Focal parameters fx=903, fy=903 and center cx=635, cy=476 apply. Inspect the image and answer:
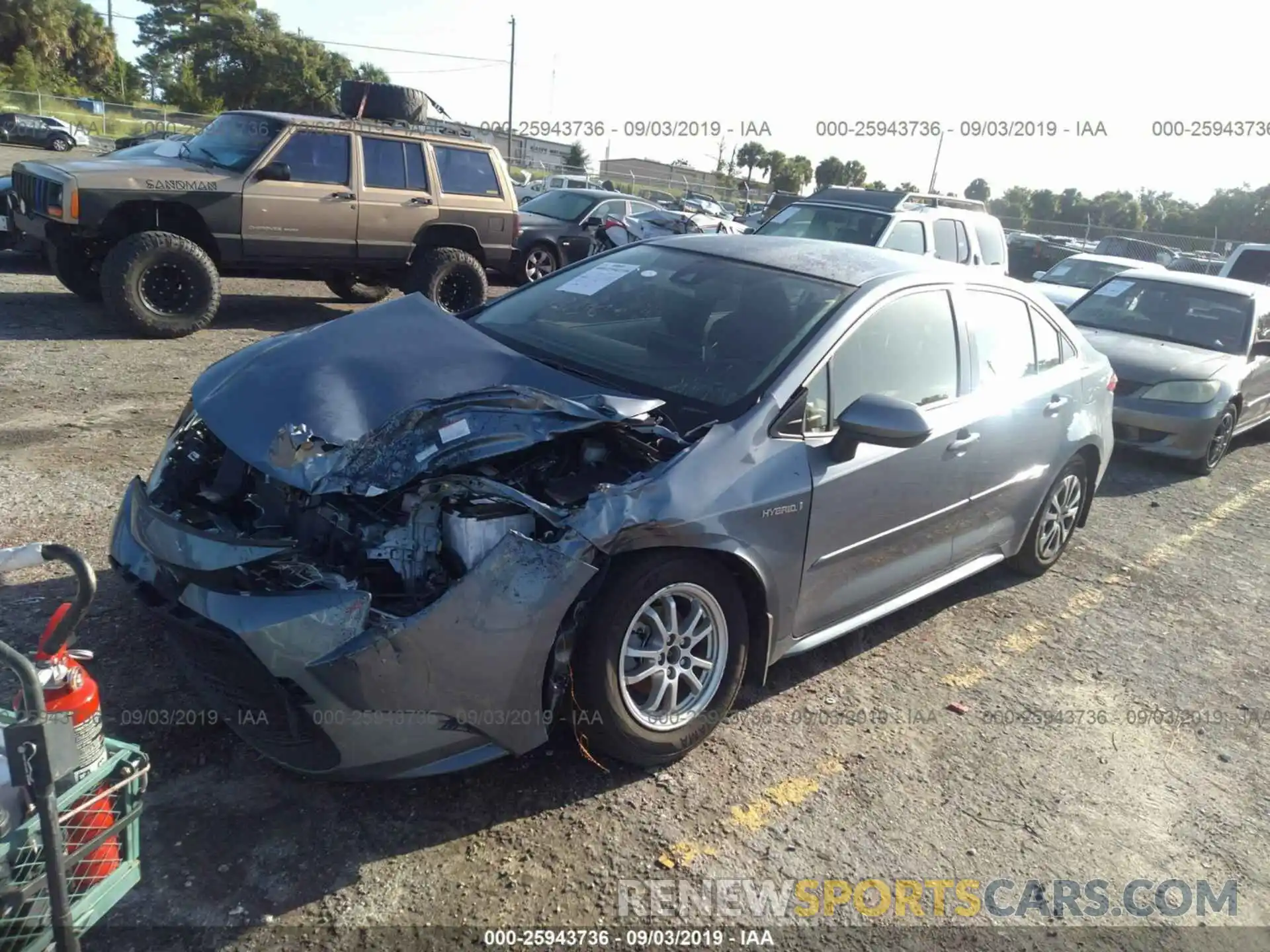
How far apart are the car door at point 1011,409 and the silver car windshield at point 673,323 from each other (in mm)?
878

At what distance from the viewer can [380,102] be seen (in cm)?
930

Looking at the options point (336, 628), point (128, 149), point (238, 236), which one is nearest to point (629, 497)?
point (336, 628)

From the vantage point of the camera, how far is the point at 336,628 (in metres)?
2.38

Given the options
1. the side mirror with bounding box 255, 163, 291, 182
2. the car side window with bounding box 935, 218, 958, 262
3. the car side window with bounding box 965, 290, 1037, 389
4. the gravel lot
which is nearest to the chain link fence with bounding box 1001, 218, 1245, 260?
the car side window with bounding box 935, 218, 958, 262

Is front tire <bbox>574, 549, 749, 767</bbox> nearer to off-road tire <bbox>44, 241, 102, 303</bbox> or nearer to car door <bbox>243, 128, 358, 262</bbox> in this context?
car door <bbox>243, 128, 358, 262</bbox>

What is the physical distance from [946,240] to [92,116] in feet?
134

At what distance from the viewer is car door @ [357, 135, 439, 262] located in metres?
8.88

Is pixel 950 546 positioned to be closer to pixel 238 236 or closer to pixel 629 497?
pixel 629 497

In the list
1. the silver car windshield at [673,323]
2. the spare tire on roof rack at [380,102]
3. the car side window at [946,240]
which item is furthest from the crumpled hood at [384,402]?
the car side window at [946,240]

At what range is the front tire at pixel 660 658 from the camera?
2.71m

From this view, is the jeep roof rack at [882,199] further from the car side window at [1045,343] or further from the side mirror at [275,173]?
the side mirror at [275,173]

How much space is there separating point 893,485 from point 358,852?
7.49 ft

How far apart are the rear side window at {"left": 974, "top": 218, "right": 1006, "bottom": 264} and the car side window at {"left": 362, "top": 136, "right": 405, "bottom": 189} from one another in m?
6.58

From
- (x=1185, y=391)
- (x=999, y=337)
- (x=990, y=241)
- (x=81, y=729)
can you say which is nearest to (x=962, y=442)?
(x=999, y=337)
